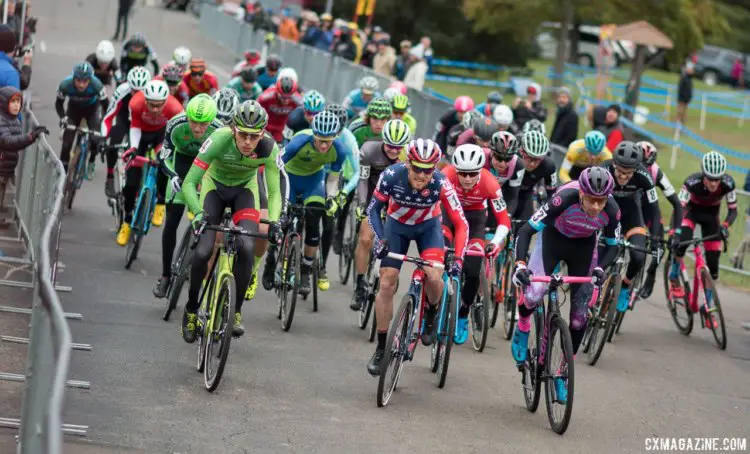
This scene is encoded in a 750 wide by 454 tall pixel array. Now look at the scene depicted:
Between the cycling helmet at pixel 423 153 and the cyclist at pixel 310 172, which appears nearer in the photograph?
the cycling helmet at pixel 423 153

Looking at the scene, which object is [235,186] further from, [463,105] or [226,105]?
[463,105]

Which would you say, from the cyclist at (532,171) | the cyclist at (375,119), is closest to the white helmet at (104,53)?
the cyclist at (375,119)

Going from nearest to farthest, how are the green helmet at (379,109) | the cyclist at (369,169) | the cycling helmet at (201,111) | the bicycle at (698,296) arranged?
the cycling helmet at (201,111)
the cyclist at (369,169)
the bicycle at (698,296)
the green helmet at (379,109)

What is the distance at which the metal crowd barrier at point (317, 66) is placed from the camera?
23.3 metres

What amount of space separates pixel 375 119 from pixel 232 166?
3800mm

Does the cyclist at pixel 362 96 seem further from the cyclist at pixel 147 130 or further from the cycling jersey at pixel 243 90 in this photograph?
the cyclist at pixel 147 130

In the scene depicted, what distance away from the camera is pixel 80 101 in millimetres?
16156

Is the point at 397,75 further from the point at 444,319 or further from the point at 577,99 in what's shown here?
the point at 444,319

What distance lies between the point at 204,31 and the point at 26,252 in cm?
3474

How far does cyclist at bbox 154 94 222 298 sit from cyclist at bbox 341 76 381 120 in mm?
5665

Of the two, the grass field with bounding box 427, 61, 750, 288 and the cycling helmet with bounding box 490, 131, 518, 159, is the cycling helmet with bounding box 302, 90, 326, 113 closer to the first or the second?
the cycling helmet with bounding box 490, 131, 518, 159

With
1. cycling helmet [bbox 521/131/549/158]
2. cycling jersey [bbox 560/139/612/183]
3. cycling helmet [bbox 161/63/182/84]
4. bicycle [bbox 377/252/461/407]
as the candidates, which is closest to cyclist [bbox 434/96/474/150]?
cycling jersey [bbox 560/139/612/183]

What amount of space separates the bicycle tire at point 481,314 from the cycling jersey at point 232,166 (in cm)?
235

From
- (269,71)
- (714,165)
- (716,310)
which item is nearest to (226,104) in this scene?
(714,165)
